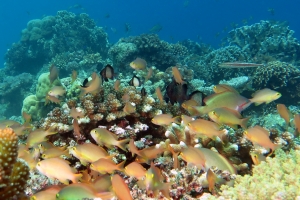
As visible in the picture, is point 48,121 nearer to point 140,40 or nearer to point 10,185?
point 10,185

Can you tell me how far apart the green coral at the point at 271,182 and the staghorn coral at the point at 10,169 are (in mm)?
1956

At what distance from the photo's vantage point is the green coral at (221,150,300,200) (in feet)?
7.64

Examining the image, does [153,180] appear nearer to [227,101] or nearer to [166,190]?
[166,190]

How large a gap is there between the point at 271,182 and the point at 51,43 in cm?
1941

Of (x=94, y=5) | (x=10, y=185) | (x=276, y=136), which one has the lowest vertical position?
(x=10, y=185)

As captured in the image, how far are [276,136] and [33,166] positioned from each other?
4.08 metres

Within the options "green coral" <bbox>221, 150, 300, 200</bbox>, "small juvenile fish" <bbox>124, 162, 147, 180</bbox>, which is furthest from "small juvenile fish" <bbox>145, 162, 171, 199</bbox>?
"green coral" <bbox>221, 150, 300, 200</bbox>

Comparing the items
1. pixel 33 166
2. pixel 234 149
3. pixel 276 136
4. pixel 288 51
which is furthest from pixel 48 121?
pixel 288 51

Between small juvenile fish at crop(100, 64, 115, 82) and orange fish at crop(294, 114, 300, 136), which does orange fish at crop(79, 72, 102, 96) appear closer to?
small juvenile fish at crop(100, 64, 115, 82)

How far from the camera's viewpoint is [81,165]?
410cm

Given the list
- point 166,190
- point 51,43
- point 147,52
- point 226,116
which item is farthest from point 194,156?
point 51,43

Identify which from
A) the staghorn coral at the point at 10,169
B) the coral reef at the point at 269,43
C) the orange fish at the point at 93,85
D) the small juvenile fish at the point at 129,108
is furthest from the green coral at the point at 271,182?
the coral reef at the point at 269,43

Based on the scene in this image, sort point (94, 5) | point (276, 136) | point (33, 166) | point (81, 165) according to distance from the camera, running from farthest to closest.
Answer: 1. point (94, 5)
2. point (276, 136)
3. point (81, 165)
4. point (33, 166)

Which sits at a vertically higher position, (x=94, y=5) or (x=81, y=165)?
(x=94, y=5)
